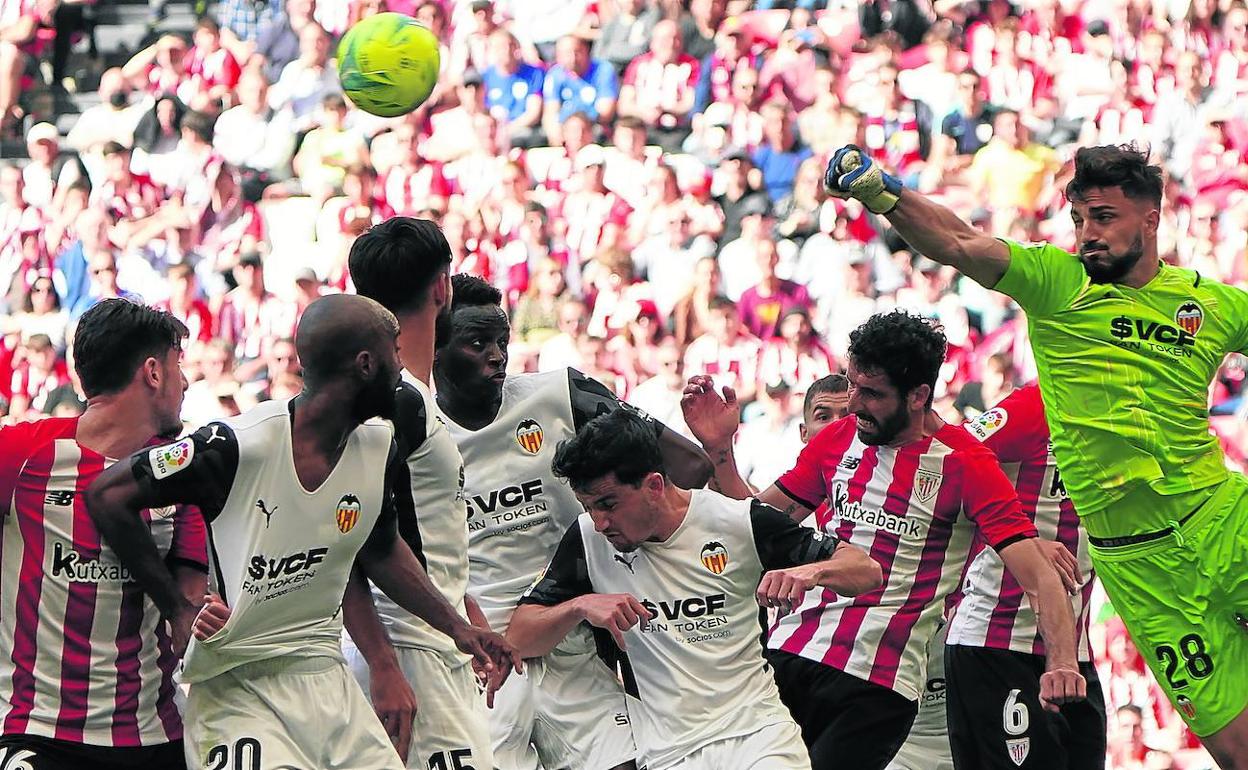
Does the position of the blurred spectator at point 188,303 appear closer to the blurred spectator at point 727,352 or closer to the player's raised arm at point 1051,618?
the blurred spectator at point 727,352

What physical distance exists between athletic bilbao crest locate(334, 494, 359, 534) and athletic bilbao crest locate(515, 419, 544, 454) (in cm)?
165

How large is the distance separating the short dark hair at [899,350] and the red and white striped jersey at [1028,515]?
0.54 m

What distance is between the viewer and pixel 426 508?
5.60 m

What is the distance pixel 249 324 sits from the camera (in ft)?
52.1

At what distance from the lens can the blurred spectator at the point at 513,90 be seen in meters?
16.7

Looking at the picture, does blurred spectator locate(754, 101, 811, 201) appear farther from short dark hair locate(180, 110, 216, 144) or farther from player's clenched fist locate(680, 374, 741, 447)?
player's clenched fist locate(680, 374, 741, 447)

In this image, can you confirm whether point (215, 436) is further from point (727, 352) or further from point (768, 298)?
point (768, 298)

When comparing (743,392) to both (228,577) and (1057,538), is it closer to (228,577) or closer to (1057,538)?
(1057,538)

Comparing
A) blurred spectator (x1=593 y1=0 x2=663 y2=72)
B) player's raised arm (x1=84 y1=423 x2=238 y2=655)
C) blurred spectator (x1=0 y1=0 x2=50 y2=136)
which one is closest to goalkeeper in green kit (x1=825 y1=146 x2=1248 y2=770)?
player's raised arm (x1=84 y1=423 x2=238 y2=655)

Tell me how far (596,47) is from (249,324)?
13.3 feet

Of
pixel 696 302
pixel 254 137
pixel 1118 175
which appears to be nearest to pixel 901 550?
pixel 1118 175

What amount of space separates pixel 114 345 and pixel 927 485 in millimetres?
2820

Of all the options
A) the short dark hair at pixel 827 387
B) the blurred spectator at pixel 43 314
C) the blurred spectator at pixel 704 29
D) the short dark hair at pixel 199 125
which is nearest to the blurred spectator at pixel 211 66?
the short dark hair at pixel 199 125

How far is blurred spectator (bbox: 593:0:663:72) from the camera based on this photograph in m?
16.6
